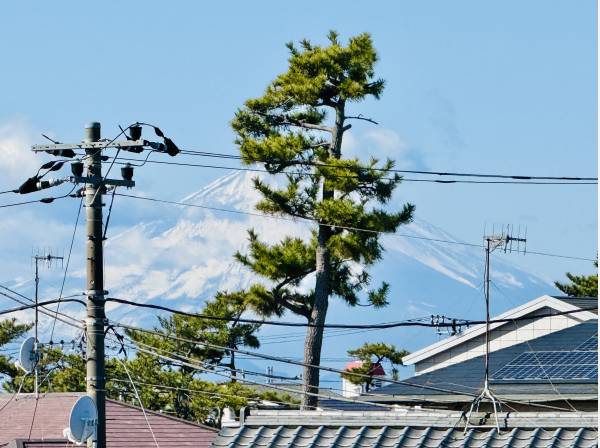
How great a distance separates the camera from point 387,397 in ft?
120

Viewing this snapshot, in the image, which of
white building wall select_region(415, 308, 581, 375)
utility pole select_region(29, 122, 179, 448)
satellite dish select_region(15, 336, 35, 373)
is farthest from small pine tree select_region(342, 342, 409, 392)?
utility pole select_region(29, 122, 179, 448)

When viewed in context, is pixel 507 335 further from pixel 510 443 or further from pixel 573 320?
pixel 510 443

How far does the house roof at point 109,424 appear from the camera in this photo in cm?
3381

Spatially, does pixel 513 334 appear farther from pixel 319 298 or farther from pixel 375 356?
pixel 375 356

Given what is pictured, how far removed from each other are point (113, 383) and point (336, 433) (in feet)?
135

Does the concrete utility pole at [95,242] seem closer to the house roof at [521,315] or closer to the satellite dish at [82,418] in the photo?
the satellite dish at [82,418]

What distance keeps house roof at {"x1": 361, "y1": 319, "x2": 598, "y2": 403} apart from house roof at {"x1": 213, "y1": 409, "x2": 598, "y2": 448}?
14589 millimetres

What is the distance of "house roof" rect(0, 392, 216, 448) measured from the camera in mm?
33812

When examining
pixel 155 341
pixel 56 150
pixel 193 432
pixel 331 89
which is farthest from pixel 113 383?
pixel 56 150

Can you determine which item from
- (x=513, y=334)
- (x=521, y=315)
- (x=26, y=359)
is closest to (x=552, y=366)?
(x=521, y=315)

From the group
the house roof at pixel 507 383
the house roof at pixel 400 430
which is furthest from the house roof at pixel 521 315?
the house roof at pixel 400 430

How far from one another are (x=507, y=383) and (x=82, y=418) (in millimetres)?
15575

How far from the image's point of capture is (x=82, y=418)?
21.8 metres

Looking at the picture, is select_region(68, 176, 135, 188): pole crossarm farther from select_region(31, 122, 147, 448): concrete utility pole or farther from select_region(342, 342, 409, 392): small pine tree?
select_region(342, 342, 409, 392): small pine tree
